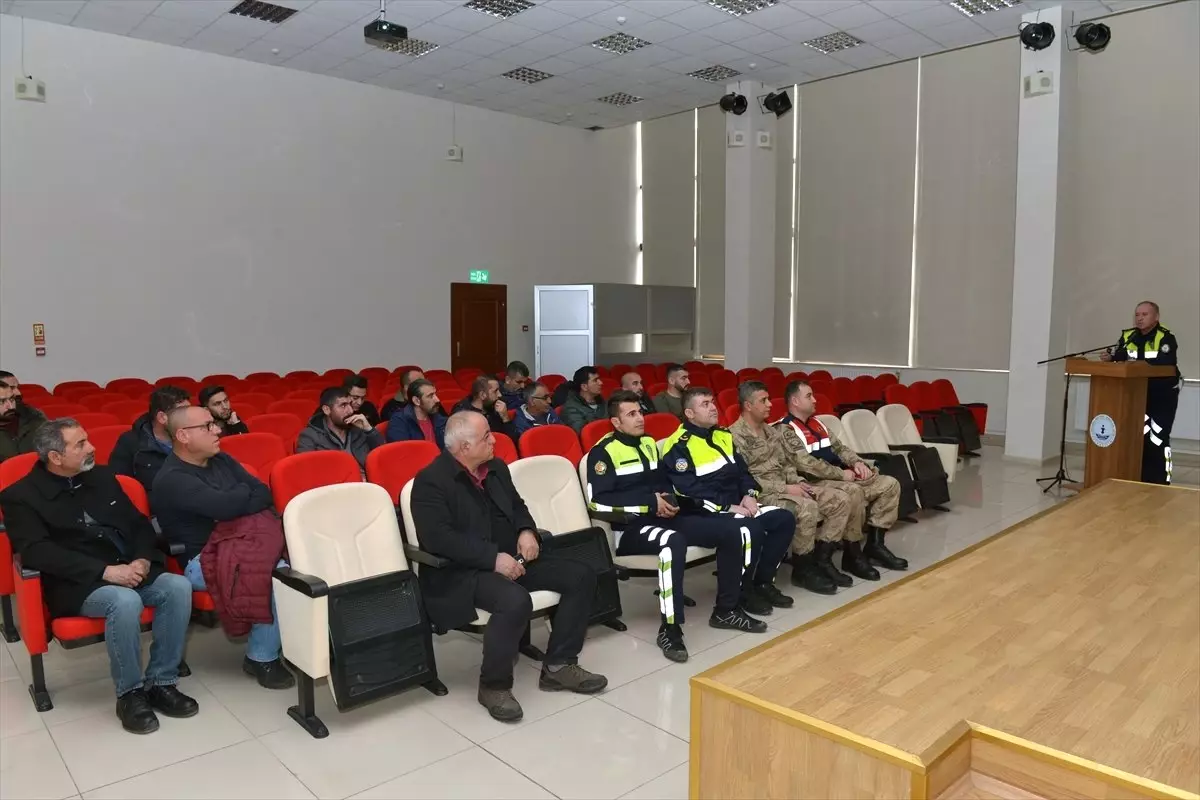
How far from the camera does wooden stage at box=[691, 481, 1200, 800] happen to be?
1905 millimetres

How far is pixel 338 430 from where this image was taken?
479cm

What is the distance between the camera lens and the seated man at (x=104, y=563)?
3.10 m

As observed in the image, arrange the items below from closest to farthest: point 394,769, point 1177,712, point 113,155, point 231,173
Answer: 1. point 1177,712
2. point 394,769
3. point 113,155
4. point 231,173

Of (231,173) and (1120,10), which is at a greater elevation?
(1120,10)

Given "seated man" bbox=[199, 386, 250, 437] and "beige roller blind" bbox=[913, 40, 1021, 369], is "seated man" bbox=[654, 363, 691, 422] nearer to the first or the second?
"seated man" bbox=[199, 386, 250, 437]

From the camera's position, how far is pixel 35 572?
307 centimetres

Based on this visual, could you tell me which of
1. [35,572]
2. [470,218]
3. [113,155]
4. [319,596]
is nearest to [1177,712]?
[319,596]

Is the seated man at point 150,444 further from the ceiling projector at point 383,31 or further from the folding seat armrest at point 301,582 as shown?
the ceiling projector at point 383,31

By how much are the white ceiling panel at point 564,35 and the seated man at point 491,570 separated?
6334 mm

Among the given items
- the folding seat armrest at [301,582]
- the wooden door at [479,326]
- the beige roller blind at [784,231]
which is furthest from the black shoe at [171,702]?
the beige roller blind at [784,231]

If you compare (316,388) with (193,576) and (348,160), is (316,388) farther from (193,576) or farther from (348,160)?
(193,576)

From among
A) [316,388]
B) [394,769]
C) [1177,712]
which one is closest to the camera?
[1177,712]

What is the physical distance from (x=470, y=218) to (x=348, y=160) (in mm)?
2001

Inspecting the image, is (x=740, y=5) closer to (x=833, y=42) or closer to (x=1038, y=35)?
(x=833, y=42)
